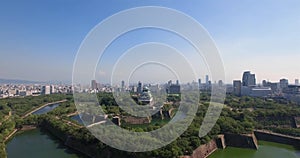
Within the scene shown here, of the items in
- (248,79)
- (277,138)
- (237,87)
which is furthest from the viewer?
(248,79)

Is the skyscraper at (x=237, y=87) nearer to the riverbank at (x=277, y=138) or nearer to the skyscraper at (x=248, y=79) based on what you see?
the skyscraper at (x=248, y=79)

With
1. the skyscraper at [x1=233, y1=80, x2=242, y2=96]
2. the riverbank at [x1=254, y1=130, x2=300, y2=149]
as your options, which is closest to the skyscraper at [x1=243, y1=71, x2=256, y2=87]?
the skyscraper at [x1=233, y1=80, x2=242, y2=96]

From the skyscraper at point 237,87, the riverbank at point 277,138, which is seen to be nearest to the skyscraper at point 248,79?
the skyscraper at point 237,87

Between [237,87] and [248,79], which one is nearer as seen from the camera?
[237,87]

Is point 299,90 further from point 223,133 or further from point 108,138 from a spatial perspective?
point 108,138

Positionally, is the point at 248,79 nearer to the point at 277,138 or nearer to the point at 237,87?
the point at 237,87

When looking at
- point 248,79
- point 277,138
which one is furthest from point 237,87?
point 277,138

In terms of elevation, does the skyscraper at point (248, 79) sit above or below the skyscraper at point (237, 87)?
above

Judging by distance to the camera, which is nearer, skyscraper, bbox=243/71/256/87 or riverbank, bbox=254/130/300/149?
riverbank, bbox=254/130/300/149

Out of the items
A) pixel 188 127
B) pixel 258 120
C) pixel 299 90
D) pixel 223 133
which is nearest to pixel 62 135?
pixel 188 127

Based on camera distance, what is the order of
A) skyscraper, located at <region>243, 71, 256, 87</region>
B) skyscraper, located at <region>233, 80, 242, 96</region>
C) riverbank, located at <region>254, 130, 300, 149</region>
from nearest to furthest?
riverbank, located at <region>254, 130, 300, 149</region>, skyscraper, located at <region>233, 80, 242, 96</region>, skyscraper, located at <region>243, 71, 256, 87</region>

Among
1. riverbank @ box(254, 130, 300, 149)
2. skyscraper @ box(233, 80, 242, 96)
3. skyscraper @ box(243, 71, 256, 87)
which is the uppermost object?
skyscraper @ box(243, 71, 256, 87)

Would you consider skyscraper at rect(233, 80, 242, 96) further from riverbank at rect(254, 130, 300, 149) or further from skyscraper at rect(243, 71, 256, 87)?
riverbank at rect(254, 130, 300, 149)
